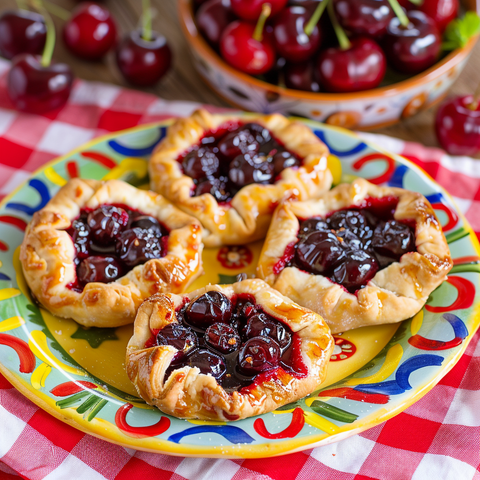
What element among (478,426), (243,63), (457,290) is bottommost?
(478,426)

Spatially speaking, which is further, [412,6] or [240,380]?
[412,6]

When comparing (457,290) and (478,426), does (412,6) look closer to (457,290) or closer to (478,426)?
(457,290)

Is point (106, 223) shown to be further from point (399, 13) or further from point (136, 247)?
point (399, 13)

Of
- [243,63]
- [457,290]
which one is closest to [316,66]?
[243,63]

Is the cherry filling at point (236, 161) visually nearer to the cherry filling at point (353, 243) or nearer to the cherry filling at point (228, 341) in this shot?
the cherry filling at point (353, 243)

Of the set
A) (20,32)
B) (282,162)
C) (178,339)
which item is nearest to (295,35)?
(282,162)

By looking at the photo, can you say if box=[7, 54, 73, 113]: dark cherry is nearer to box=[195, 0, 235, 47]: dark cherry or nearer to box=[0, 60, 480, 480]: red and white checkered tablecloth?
box=[195, 0, 235, 47]: dark cherry
